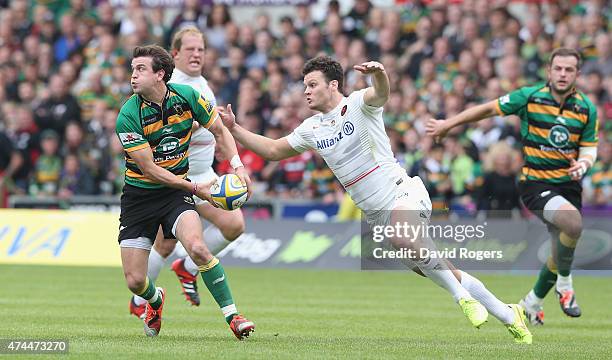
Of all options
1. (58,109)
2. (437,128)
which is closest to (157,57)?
(437,128)

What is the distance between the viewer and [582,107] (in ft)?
40.3

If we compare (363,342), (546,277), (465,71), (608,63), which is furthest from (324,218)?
(363,342)

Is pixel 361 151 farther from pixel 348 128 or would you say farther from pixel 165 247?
pixel 165 247

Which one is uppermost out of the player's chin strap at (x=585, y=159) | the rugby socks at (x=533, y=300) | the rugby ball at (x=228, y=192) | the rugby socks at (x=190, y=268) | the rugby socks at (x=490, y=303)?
the rugby ball at (x=228, y=192)

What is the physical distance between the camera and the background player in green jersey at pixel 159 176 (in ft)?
31.6

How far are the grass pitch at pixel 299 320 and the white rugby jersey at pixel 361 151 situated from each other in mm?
1255

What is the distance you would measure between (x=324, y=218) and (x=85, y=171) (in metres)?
4.99

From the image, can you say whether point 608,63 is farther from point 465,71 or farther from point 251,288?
point 251,288

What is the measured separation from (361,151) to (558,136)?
293cm

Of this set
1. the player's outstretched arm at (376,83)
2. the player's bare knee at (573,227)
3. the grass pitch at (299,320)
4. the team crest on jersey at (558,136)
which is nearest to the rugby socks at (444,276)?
the grass pitch at (299,320)

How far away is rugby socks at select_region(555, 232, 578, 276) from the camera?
12.3 m

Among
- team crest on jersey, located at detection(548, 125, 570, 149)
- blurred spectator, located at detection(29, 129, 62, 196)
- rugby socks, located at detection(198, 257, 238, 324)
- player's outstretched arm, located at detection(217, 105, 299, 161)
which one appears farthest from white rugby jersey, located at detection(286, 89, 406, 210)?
blurred spectator, located at detection(29, 129, 62, 196)

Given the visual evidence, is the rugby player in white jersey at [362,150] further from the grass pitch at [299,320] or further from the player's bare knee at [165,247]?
the player's bare knee at [165,247]

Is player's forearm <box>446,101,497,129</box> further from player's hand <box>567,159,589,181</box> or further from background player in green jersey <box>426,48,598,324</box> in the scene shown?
player's hand <box>567,159,589,181</box>
